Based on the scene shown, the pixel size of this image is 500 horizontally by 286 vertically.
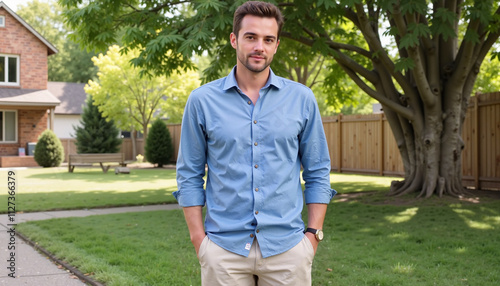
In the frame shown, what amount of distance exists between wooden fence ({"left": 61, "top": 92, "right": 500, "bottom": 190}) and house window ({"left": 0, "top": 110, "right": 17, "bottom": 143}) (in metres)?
16.6

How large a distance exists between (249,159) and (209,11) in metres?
6.73

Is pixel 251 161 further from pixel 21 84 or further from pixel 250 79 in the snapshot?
pixel 21 84

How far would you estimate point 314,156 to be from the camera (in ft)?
8.81

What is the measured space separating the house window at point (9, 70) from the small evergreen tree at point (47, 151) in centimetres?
473

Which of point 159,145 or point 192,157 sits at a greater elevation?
point 159,145

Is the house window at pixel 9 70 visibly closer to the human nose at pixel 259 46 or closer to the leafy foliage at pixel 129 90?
the leafy foliage at pixel 129 90

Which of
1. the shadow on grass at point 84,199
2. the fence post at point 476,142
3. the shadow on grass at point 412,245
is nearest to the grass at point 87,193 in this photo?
the shadow on grass at point 84,199

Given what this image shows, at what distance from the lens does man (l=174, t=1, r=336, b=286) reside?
2.44 meters

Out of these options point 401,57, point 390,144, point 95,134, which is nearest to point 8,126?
point 95,134

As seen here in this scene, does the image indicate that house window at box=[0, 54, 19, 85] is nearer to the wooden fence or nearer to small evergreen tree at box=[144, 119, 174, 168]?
small evergreen tree at box=[144, 119, 174, 168]

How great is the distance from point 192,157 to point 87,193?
11790 millimetres

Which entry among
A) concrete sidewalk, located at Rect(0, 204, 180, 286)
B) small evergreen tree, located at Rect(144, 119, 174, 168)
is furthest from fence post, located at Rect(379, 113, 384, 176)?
concrete sidewalk, located at Rect(0, 204, 180, 286)

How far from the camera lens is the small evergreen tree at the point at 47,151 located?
24.8m

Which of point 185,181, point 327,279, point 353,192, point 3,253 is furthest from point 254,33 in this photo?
point 353,192
